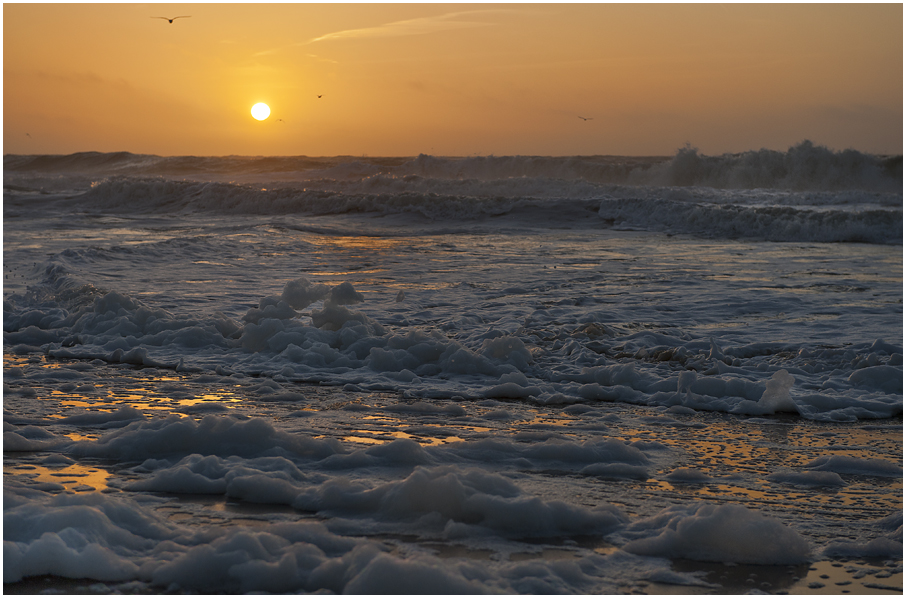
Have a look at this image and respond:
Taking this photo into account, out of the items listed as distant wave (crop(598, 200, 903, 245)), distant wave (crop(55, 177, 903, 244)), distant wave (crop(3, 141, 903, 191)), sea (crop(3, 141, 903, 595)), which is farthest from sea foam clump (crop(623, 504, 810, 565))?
distant wave (crop(3, 141, 903, 191))

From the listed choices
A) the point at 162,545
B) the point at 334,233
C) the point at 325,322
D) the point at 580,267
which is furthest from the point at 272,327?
the point at 334,233

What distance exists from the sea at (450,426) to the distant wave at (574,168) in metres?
23.8

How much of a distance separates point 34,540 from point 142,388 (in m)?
2.72

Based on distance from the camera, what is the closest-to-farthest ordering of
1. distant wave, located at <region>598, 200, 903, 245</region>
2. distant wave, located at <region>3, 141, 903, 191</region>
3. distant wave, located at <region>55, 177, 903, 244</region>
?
1. distant wave, located at <region>598, 200, 903, 245</region>
2. distant wave, located at <region>55, 177, 903, 244</region>
3. distant wave, located at <region>3, 141, 903, 191</region>

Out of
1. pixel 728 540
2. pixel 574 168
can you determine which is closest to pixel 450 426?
pixel 728 540

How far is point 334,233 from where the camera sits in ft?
61.8

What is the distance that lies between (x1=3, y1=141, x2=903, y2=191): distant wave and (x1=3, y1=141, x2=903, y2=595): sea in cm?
2379

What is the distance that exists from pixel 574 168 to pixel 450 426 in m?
39.5

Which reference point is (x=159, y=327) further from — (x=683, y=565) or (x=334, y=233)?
(x=334, y=233)

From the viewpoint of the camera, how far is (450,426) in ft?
15.8

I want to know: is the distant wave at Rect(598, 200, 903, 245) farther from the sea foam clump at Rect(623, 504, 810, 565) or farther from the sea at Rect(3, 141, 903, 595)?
the sea foam clump at Rect(623, 504, 810, 565)

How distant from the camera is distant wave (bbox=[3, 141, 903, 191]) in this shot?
33875mm

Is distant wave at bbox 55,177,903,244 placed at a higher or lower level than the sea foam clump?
higher

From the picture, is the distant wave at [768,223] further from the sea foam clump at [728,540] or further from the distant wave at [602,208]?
the sea foam clump at [728,540]
